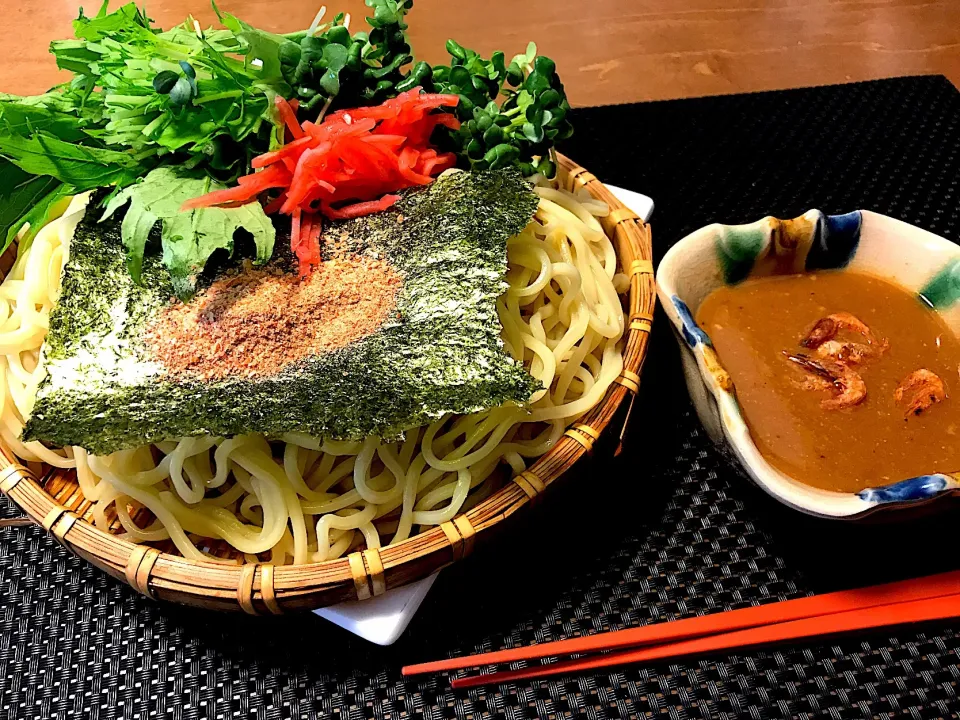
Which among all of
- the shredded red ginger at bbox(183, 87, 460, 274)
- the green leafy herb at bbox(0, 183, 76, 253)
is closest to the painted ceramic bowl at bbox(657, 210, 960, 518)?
the shredded red ginger at bbox(183, 87, 460, 274)

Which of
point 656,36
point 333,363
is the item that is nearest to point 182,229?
point 333,363

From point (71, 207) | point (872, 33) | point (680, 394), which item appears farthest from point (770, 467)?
point (872, 33)

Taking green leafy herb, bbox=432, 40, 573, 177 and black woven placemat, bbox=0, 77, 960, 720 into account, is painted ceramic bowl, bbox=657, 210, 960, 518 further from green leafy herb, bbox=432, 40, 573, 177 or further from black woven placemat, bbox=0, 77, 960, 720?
green leafy herb, bbox=432, 40, 573, 177

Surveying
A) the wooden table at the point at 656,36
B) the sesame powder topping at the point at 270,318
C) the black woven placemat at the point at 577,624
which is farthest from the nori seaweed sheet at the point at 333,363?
the wooden table at the point at 656,36

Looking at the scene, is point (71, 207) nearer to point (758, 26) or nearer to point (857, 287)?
point (857, 287)

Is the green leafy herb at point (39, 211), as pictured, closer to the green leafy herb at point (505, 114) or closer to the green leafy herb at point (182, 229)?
the green leafy herb at point (182, 229)
